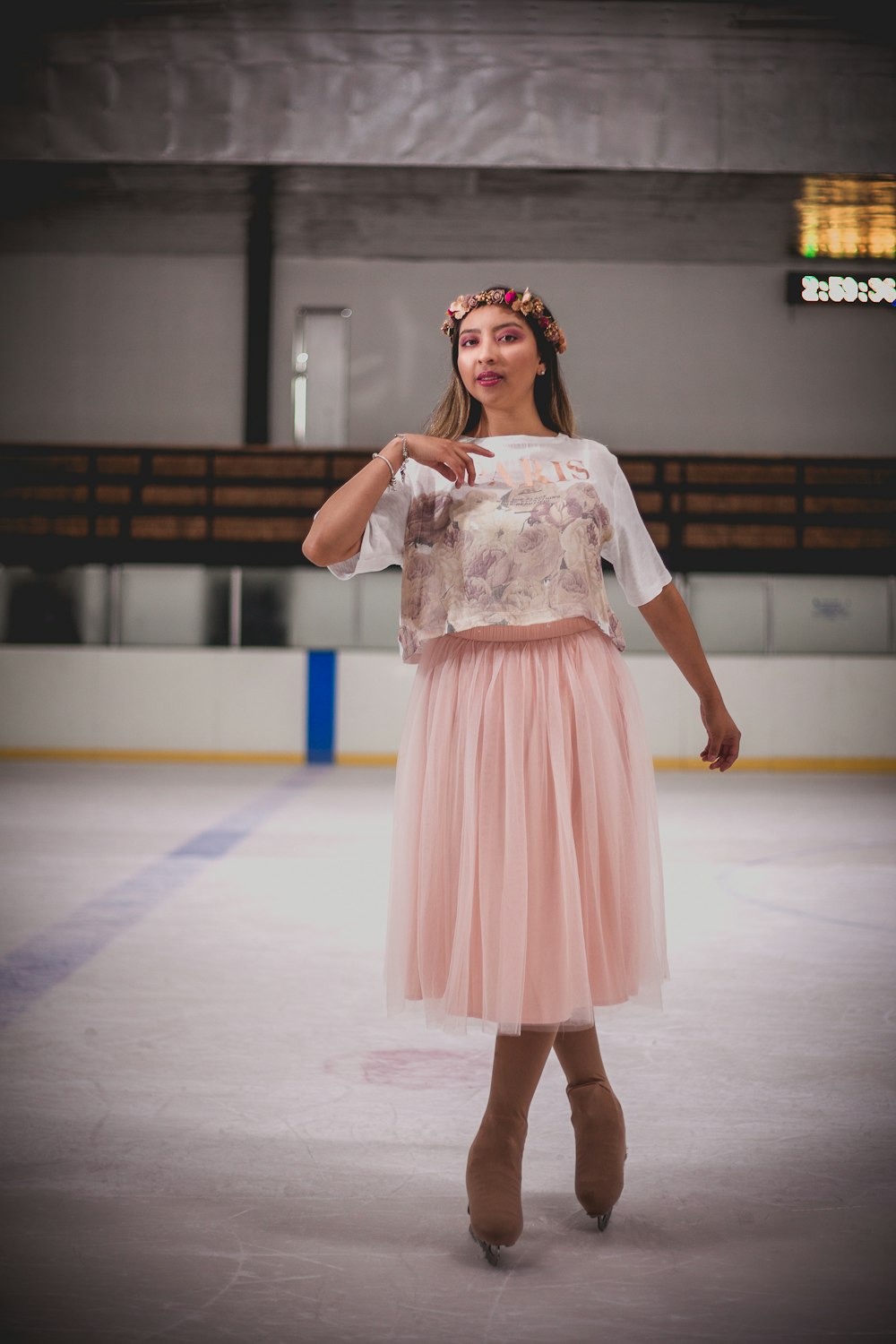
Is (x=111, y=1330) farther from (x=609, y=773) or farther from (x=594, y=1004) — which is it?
(x=609, y=773)

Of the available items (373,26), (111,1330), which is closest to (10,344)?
(373,26)

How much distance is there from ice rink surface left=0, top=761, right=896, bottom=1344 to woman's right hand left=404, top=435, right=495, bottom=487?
3.00 feet

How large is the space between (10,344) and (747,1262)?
1264 cm

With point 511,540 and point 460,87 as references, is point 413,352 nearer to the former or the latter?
point 460,87

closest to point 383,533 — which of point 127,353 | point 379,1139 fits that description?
point 379,1139

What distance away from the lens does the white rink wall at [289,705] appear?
1104cm

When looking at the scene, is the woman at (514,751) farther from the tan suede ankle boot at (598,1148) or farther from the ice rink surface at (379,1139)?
the ice rink surface at (379,1139)

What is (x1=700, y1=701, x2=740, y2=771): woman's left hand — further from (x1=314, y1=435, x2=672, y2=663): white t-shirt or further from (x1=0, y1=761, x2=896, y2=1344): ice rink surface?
(x1=0, y1=761, x2=896, y2=1344): ice rink surface

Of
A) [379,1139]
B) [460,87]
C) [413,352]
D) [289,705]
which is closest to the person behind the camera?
[379,1139]

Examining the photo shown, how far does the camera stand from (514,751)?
186 centimetres

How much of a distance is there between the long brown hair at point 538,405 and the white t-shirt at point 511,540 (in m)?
0.07

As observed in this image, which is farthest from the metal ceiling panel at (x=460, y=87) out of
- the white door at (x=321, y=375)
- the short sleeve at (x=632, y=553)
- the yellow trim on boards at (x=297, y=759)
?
the short sleeve at (x=632, y=553)

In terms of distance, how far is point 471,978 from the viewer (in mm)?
1858

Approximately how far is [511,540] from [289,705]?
9.43 meters
